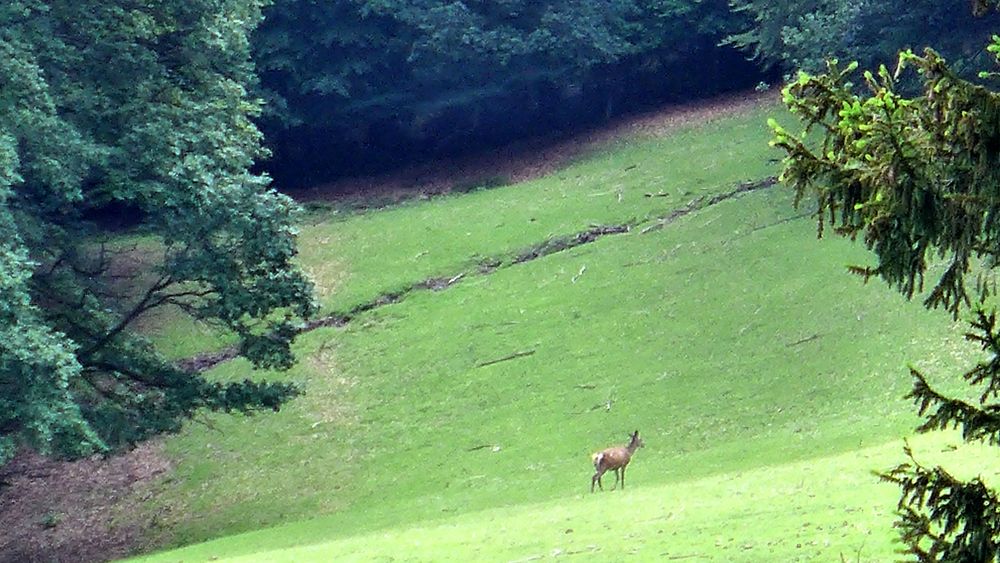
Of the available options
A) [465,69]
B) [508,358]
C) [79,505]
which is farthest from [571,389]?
[465,69]

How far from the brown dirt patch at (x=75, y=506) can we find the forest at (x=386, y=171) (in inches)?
33.0

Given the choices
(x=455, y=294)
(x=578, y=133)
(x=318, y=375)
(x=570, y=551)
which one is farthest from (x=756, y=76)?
(x=570, y=551)

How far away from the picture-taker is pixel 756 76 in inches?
1988

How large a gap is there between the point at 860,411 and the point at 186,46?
17.6 metres

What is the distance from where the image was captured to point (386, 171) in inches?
1948

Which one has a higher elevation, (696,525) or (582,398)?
(696,525)

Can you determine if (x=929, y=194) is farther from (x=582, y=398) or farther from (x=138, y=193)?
(x=582, y=398)

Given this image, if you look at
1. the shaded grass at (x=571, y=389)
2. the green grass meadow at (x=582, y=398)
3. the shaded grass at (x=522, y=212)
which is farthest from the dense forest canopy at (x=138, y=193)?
the shaded grass at (x=522, y=212)

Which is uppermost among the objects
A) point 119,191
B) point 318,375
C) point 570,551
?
point 119,191

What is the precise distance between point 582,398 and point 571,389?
0.66m

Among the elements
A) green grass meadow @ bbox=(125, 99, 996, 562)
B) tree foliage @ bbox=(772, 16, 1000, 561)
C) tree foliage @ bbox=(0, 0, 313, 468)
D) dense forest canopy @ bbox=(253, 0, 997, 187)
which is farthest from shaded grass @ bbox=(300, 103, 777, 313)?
tree foliage @ bbox=(772, 16, 1000, 561)

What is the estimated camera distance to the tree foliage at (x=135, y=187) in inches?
920

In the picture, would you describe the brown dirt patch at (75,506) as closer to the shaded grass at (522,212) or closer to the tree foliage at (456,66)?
the shaded grass at (522,212)

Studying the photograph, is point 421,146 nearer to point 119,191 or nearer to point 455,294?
point 455,294
